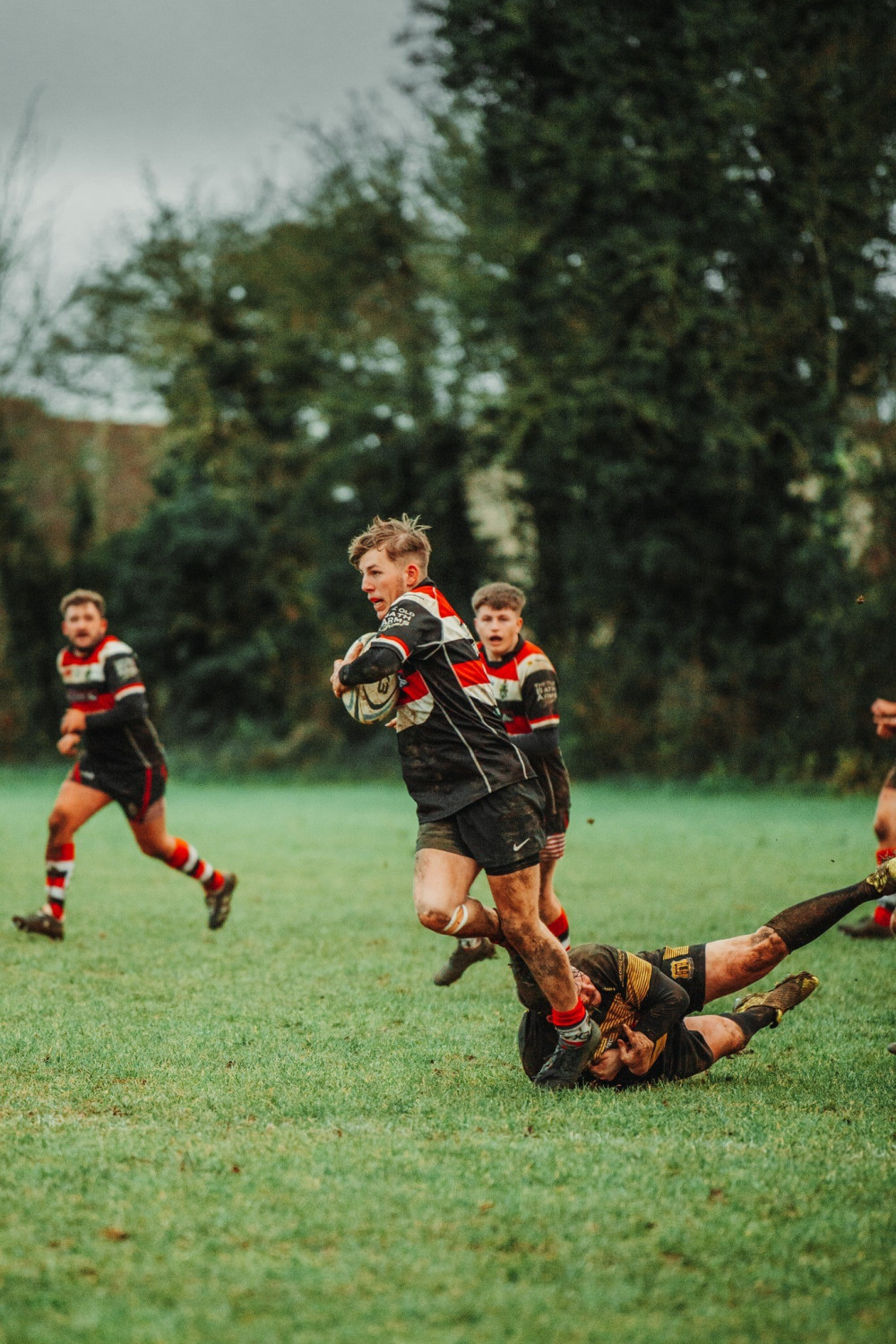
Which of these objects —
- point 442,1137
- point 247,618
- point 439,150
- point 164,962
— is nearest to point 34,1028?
point 164,962

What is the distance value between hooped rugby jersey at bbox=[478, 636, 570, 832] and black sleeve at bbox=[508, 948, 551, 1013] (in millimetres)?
1865

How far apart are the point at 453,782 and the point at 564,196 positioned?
1882 cm

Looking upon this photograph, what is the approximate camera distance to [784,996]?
4.96 metres

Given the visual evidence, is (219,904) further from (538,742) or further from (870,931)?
(870,931)

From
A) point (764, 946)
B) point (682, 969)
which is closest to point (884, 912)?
point (764, 946)

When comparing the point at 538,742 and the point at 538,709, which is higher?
the point at 538,709

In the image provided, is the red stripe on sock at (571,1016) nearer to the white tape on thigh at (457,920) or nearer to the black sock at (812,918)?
the white tape on thigh at (457,920)

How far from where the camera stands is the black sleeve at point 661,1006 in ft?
15.1

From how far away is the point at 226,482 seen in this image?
100ft

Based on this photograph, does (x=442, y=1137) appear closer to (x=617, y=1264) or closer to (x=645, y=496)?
(x=617, y=1264)

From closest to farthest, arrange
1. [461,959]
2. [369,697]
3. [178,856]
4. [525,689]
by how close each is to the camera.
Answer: [369,697]
[525,689]
[461,959]
[178,856]

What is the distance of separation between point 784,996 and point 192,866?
15.0ft

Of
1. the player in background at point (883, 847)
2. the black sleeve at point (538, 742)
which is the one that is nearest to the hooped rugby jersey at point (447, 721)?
the black sleeve at point (538, 742)

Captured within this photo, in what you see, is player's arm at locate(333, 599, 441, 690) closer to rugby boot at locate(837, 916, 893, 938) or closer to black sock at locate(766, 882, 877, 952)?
black sock at locate(766, 882, 877, 952)
